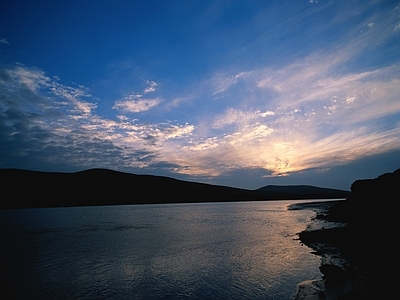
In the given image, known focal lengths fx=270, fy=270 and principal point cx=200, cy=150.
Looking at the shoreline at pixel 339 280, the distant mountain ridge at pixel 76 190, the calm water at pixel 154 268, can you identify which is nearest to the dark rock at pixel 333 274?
the shoreline at pixel 339 280

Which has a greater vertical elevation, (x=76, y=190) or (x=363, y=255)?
(x=76, y=190)

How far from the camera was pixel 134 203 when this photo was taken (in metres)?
166

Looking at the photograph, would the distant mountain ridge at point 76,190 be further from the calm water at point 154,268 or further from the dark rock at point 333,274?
the dark rock at point 333,274

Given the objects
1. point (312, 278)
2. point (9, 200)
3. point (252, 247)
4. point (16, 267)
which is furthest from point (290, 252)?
point (9, 200)

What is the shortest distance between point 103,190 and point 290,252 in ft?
521

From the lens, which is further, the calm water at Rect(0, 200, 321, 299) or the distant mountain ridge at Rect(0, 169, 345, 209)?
the distant mountain ridge at Rect(0, 169, 345, 209)

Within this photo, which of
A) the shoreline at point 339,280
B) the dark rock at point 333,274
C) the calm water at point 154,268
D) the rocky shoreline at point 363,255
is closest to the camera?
the shoreline at point 339,280

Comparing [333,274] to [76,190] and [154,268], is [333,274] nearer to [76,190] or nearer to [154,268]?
[154,268]

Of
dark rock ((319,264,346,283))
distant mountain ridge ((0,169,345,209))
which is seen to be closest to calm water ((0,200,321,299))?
dark rock ((319,264,346,283))

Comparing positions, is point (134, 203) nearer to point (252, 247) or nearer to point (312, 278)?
point (252, 247)

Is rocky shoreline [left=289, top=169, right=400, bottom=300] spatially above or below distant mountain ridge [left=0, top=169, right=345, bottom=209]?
below

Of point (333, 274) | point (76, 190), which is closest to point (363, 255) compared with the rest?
point (333, 274)

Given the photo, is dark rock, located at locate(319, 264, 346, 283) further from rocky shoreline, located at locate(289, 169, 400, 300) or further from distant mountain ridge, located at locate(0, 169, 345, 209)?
distant mountain ridge, located at locate(0, 169, 345, 209)

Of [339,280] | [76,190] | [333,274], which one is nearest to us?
[339,280]
